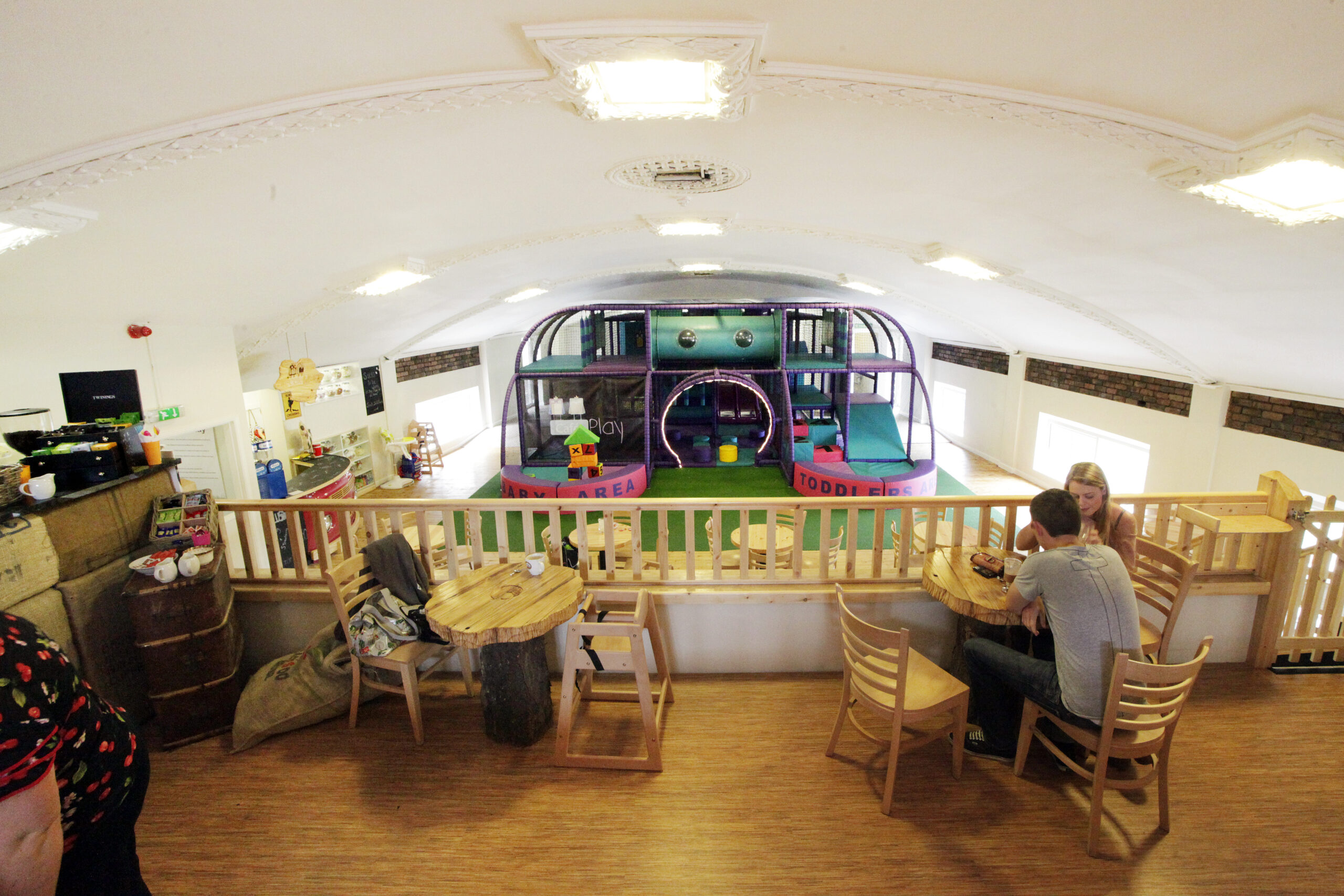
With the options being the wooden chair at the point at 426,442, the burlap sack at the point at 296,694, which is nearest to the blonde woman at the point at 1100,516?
the burlap sack at the point at 296,694

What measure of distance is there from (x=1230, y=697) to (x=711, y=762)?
313cm

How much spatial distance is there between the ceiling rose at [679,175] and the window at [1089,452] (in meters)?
6.97

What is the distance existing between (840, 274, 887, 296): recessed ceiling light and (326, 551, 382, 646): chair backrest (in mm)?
8215

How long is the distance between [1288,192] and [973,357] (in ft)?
36.5

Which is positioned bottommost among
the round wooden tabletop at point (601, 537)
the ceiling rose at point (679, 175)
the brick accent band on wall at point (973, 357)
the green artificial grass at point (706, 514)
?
the green artificial grass at point (706, 514)

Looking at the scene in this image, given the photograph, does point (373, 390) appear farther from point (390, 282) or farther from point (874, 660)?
point (874, 660)

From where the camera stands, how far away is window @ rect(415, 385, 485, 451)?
13117 mm

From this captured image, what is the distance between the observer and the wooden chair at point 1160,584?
3072 millimetres

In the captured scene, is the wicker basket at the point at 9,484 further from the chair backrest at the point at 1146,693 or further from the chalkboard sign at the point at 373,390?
the chalkboard sign at the point at 373,390

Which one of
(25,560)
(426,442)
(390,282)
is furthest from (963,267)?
(426,442)

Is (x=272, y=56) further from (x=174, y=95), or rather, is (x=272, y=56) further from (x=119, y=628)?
(x=119, y=628)

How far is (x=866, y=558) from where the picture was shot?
589 cm

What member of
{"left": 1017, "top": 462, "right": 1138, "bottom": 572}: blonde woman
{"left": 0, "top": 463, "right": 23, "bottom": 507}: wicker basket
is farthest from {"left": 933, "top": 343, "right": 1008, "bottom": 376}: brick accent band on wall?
{"left": 0, "top": 463, "right": 23, "bottom": 507}: wicker basket

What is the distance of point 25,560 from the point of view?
2.77m
